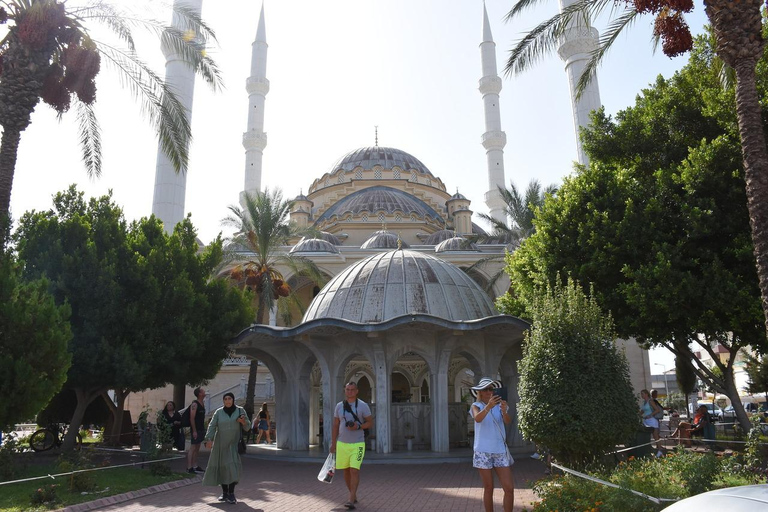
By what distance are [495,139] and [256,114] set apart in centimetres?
1984

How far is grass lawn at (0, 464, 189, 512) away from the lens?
786cm

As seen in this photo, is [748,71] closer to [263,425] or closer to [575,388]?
[575,388]

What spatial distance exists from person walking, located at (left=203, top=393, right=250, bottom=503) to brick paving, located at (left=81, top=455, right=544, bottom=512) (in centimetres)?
33

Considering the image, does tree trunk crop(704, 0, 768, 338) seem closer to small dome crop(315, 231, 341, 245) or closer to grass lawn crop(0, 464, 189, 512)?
grass lawn crop(0, 464, 189, 512)

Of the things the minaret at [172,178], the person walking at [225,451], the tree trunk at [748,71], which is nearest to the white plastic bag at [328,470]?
the person walking at [225,451]

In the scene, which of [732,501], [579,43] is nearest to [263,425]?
[732,501]

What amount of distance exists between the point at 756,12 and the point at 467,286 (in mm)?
9581

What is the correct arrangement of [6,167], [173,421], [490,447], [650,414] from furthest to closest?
[650,414] < [173,421] < [6,167] < [490,447]

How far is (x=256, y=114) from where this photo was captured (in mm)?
46188

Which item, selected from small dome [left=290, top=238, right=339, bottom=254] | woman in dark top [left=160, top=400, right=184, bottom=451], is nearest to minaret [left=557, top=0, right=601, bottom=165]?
small dome [left=290, top=238, right=339, bottom=254]

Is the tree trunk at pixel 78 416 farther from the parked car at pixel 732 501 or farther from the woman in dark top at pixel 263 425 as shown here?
the parked car at pixel 732 501

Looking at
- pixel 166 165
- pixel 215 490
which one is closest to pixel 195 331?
pixel 215 490

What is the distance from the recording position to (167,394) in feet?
98.9

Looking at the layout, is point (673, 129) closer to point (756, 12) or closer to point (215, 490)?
point (756, 12)
